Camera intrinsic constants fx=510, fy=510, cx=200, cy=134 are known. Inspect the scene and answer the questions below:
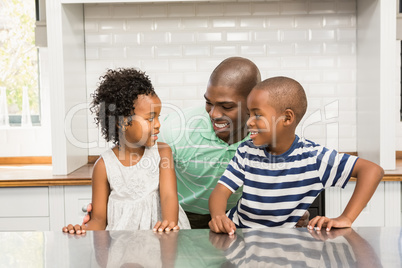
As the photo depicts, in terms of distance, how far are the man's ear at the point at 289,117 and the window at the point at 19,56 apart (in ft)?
7.51

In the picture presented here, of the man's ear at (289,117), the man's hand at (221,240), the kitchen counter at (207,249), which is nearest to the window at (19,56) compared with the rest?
the man's ear at (289,117)

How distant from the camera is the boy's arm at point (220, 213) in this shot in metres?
1.09

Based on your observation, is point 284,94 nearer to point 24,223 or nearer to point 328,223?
point 328,223

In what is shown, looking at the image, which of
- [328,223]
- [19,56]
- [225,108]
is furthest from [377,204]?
[19,56]

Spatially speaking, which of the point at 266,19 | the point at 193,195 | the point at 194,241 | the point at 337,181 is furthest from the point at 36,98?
the point at 194,241

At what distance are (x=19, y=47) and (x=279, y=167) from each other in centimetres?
246

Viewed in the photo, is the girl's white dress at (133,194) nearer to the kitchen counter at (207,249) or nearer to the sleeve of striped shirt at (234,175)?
the sleeve of striped shirt at (234,175)

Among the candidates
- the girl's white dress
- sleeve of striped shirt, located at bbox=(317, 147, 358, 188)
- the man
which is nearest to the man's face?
the man

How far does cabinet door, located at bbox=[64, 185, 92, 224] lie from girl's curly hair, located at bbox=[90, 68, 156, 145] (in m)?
0.97

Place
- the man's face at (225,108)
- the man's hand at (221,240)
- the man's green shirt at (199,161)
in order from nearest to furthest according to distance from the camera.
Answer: the man's hand at (221,240), the man's face at (225,108), the man's green shirt at (199,161)

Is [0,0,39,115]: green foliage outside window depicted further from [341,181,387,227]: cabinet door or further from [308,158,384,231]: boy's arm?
[308,158,384,231]: boy's arm

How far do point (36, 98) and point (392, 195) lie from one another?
2.29 m

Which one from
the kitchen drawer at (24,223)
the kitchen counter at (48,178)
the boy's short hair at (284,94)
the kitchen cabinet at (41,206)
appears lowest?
the kitchen drawer at (24,223)

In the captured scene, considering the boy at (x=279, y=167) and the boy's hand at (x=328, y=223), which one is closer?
the boy's hand at (x=328, y=223)
